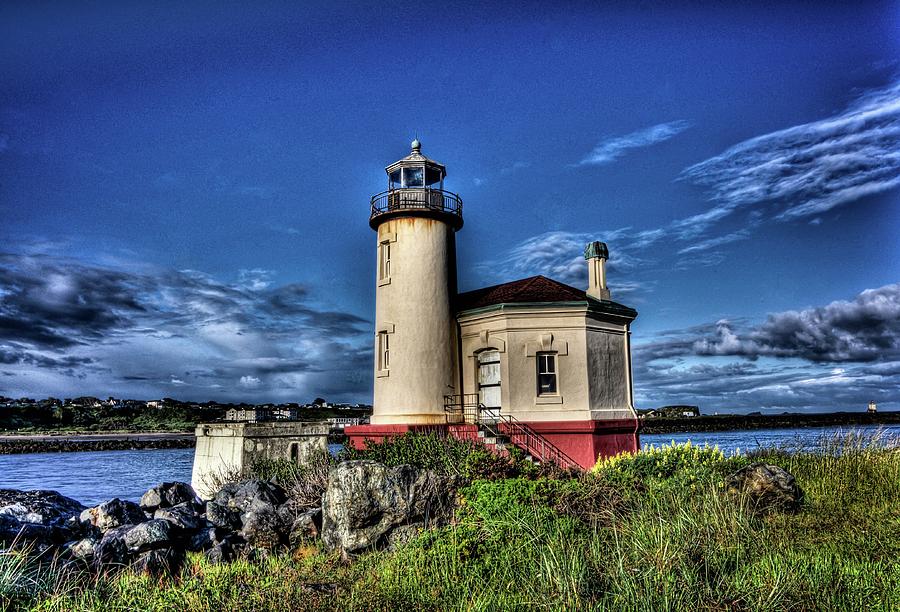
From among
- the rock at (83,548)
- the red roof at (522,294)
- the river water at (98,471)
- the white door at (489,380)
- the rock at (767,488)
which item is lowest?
the river water at (98,471)

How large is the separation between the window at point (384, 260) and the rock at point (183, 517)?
30.6ft

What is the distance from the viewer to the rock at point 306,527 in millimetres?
11852

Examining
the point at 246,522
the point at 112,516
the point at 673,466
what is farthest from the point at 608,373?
the point at 112,516

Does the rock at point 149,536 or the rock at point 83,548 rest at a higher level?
the rock at point 149,536

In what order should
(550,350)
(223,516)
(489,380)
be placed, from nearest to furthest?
1. (223,516)
2. (550,350)
3. (489,380)

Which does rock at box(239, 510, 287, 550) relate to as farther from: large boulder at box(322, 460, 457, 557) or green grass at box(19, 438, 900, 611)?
large boulder at box(322, 460, 457, 557)

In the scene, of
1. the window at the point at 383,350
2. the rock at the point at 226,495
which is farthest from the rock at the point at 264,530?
the window at the point at 383,350

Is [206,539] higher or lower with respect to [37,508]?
lower

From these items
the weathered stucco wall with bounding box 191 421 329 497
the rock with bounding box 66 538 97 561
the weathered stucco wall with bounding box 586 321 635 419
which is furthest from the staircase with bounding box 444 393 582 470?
the rock with bounding box 66 538 97 561

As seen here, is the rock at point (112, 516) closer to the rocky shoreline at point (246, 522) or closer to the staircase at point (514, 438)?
the rocky shoreline at point (246, 522)

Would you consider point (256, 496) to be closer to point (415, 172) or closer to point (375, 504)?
point (375, 504)

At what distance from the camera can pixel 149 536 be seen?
11.9m

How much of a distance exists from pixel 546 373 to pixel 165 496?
35.6 feet

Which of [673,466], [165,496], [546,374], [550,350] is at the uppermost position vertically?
[550,350]
